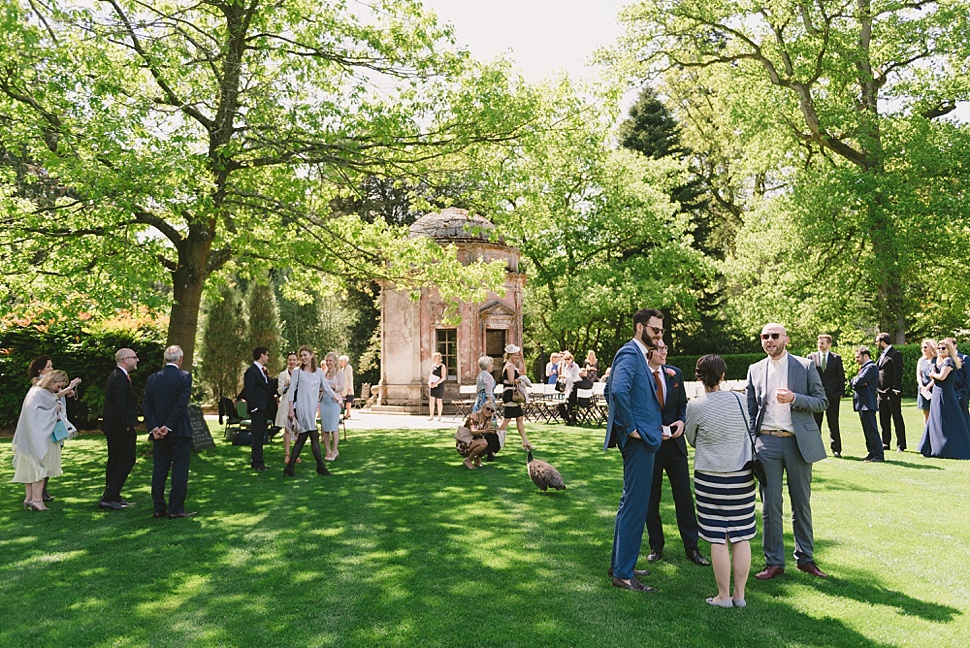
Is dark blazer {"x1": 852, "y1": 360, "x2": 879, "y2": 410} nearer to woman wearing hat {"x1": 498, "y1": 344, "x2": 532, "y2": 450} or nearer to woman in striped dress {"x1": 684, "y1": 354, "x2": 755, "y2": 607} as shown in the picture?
woman wearing hat {"x1": 498, "y1": 344, "x2": 532, "y2": 450}

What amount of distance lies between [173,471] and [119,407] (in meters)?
1.14

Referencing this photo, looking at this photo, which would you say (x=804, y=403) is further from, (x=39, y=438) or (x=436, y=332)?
(x=436, y=332)

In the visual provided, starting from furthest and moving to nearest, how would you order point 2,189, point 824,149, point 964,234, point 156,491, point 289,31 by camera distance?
1. point 824,149
2. point 964,234
3. point 289,31
4. point 2,189
5. point 156,491

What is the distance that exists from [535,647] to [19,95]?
11.3 metres

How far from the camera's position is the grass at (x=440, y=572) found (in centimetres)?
457

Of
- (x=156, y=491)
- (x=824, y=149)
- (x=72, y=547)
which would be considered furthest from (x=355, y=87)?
(x=824, y=149)

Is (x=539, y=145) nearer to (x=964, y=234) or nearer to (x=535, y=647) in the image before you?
(x=535, y=647)

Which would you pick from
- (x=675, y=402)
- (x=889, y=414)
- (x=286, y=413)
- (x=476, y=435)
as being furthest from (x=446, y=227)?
(x=675, y=402)

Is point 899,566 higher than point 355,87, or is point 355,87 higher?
point 355,87

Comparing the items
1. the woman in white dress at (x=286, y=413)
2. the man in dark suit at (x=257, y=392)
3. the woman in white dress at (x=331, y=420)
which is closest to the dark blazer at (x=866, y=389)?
the woman in white dress at (x=331, y=420)

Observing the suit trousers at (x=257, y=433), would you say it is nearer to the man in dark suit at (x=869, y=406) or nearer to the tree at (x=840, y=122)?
the man in dark suit at (x=869, y=406)

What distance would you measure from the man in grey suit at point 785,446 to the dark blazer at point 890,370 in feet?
26.1

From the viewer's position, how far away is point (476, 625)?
4.66m

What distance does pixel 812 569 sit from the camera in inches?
220
